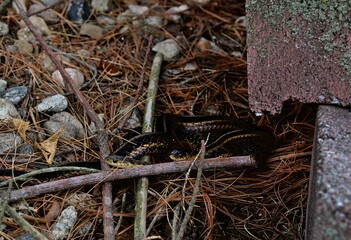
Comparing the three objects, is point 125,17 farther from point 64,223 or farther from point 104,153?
point 64,223

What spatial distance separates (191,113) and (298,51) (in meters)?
0.86

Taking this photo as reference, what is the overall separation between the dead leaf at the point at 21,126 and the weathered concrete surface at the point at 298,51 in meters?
1.00

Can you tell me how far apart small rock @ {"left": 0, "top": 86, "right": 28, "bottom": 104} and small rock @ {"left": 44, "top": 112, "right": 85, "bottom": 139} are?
198 mm

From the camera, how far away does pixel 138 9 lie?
12.7 feet

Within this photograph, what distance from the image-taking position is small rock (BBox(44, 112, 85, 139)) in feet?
9.02

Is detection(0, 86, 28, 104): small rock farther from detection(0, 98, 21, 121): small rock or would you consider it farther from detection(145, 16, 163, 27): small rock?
detection(145, 16, 163, 27): small rock

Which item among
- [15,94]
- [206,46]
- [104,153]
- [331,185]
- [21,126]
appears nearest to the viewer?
[331,185]

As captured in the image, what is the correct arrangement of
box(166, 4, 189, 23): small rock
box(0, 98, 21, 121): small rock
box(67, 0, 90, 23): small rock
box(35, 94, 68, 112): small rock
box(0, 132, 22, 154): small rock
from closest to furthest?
box(0, 132, 22, 154): small rock → box(0, 98, 21, 121): small rock → box(35, 94, 68, 112): small rock → box(67, 0, 90, 23): small rock → box(166, 4, 189, 23): small rock

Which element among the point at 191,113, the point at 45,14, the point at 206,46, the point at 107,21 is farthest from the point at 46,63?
the point at 206,46

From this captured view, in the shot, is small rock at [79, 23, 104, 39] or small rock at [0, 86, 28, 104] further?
small rock at [79, 23, 104, 39]

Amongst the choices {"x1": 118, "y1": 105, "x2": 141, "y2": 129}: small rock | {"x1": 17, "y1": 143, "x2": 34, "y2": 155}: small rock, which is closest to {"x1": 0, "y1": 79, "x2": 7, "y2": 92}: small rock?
{"x1": 17, "y1": 143, "x2": 34, "y2": 155}: small rock

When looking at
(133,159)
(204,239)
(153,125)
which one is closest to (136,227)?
(204,239)

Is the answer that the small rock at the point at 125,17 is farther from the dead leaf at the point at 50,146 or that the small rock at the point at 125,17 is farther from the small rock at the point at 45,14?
the dead leaf at the point at 50,146

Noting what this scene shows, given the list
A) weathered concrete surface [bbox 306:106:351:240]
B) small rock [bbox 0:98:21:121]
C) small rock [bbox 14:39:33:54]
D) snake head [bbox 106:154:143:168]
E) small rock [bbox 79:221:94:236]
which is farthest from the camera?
small rock [bbox 14:39:33:54]
